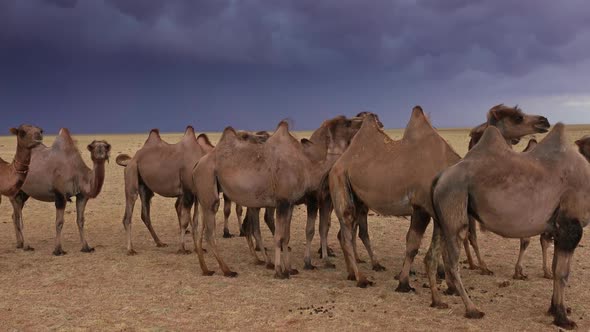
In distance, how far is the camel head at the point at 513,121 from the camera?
7.95m

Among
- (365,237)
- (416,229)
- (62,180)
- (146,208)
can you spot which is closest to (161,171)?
(146,208)

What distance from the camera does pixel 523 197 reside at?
6.10m

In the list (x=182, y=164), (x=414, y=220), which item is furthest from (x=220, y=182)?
(x=414, y=220)

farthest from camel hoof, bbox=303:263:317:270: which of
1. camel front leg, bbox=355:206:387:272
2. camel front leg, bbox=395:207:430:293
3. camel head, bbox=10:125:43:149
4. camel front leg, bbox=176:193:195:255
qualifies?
camel head, bbox=10:125:43:149

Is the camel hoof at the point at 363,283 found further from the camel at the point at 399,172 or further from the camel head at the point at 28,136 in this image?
the camel head at the point at 28,136

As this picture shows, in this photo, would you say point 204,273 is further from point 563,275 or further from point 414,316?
point 563,275

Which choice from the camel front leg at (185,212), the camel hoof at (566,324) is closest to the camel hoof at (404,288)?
the camel hoof at (566,324)

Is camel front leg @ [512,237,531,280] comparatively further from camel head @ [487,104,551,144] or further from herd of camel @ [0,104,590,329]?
camel head @ [487,104,551,144]

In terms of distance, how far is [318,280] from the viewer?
338 inches

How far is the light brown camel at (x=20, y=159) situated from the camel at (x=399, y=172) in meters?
5.47

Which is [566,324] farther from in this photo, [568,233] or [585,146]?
[585,146]

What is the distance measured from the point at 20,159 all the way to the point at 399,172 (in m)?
6.81

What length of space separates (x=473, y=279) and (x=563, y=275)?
2432mm

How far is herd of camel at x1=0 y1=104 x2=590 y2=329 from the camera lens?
6168 millimetres
